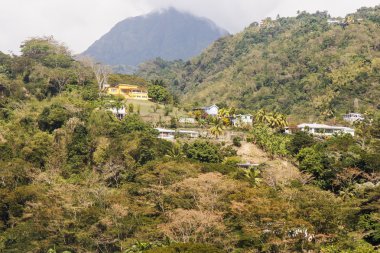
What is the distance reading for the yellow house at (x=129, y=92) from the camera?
6412 cm

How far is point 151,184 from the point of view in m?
32.4

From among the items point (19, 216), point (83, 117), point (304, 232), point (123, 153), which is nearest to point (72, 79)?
point (83, 117)

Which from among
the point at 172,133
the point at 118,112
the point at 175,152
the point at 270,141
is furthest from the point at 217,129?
the point at 118,112

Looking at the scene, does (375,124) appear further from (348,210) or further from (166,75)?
(166,75)

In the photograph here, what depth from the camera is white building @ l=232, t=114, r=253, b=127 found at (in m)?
55.7

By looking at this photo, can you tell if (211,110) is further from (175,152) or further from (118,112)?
(175,152)

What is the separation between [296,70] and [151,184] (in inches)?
2369

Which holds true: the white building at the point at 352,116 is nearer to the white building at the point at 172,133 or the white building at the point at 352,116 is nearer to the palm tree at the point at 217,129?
the palm tree at the point at 217,129

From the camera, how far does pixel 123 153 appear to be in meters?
39.8

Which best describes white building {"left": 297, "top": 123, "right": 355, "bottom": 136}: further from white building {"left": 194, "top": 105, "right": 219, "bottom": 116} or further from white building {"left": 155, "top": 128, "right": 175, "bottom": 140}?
white building {"left": 155, "top": 128, "right": 175, "bottom": 140}

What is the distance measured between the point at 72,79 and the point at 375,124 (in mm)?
33326

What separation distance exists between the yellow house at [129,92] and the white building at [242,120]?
13.0 meters

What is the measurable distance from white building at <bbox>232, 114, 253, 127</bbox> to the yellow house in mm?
13000

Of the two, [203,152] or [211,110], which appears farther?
[211,110]
